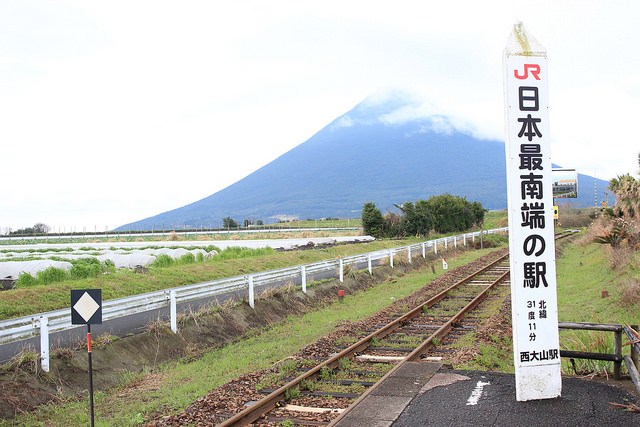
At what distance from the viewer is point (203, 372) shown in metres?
9.99

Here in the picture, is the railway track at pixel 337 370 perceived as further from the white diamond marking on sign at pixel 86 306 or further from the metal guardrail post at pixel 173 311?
the metal guardrail post at pixel 173 311

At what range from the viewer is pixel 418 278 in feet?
78.2

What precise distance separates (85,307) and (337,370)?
399 cm

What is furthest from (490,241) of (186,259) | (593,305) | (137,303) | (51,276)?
(137,303)

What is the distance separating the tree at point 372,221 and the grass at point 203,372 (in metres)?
33.5

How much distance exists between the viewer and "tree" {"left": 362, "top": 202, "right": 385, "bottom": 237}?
50.9m

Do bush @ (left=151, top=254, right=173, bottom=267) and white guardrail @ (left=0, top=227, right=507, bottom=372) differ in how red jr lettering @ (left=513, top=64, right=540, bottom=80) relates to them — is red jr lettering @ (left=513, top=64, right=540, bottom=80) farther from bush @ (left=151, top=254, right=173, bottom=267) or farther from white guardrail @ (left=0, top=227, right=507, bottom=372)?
bush @ (left=151, top=254, right=173, bottom=267)

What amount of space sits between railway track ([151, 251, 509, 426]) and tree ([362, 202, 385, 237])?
3447 cm

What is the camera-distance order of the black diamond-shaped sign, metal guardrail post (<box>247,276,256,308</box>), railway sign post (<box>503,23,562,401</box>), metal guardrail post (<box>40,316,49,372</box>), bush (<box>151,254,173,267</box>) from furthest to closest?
bush (<box>151,254,173,267</box>)
metal guardrail post (<box>247,276,256,308</box>)
metal guardrail post (<box>40,316,49,372</box>)
the black diamond-shaped sign
railway sign post (<box>503,23,562,401</box>)

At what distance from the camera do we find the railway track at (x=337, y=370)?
7.23m

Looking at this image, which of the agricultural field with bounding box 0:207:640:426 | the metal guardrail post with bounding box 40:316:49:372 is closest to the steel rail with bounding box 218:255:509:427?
the agricultural field with bounding box 0:207:640:426

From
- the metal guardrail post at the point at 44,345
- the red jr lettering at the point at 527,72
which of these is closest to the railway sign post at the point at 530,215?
the red jr lettering at the point at 527,72

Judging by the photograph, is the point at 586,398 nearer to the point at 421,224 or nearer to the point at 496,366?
the point at 496,366

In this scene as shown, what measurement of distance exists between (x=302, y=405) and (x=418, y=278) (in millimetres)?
16690
